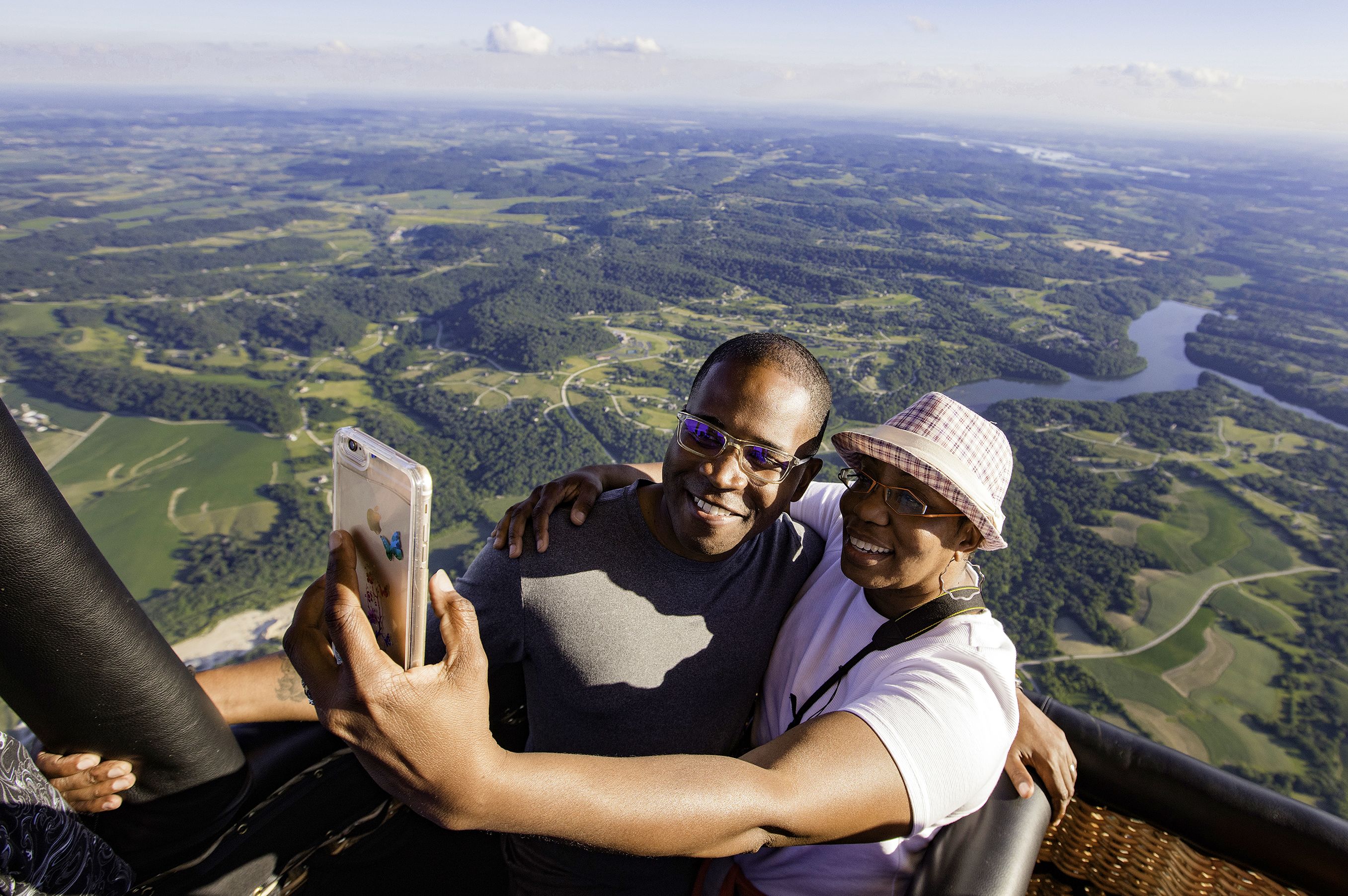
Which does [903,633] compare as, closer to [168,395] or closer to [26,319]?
[168,395]

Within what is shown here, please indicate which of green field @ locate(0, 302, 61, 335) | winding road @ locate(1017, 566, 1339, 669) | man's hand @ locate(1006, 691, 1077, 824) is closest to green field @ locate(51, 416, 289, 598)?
green field @ locate(0, 302, 61, 335)

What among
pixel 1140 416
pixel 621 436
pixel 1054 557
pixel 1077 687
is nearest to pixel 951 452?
pixel 1077 687

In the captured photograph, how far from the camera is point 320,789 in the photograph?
2.21m

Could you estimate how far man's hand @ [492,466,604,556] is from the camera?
2.29 meters

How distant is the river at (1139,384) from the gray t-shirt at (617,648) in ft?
163

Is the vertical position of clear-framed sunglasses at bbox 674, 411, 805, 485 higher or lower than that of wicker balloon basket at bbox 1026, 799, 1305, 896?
higher

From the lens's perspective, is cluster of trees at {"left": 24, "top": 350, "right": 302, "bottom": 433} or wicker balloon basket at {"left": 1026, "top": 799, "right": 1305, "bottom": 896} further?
cluster of trees at {"left": 24, "top": 350, "right": 302, "bottom": 433}

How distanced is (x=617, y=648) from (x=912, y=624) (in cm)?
91

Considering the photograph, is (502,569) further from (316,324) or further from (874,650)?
(316,324)

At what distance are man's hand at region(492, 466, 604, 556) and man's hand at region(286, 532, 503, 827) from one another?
101cm

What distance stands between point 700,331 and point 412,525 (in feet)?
223

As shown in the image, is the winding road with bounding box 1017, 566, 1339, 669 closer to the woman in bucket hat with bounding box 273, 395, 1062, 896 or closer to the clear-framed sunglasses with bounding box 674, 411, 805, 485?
the woman in bucket hat with bounding box 273, 395, 1062, 896

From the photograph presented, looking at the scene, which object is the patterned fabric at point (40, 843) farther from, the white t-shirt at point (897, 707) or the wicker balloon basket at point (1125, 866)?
the wicker balloon basket at point (1125, 866)

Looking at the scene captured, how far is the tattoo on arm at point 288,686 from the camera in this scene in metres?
2.23
